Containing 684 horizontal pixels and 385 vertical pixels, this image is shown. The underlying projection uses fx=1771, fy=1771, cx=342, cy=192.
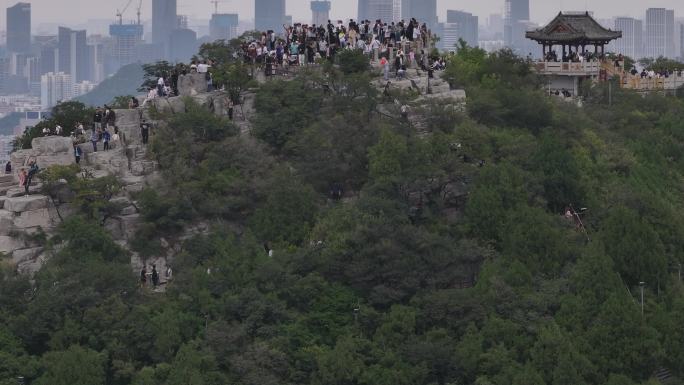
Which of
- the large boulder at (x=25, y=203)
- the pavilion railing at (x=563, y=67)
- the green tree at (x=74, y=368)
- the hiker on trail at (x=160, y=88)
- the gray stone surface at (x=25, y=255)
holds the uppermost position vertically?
the pavilion railing at (x=563, y=67)

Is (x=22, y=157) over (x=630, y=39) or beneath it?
beneath

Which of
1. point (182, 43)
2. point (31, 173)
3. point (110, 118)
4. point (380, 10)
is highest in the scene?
point (182, 43)

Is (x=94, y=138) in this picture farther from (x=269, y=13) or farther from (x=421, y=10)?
(x=269, y=13)

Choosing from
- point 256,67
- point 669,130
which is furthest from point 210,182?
point 669,130

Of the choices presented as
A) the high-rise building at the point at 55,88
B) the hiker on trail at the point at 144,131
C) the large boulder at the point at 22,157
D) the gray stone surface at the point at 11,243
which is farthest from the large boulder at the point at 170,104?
the high-rise building at the point at 55,88

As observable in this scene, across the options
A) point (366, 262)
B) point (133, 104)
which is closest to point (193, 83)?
point (133, 104)

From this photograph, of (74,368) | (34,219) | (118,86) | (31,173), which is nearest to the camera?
(74,368)

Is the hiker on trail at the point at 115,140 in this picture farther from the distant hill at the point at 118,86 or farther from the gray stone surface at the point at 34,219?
the distant hill at the point at 118,86
